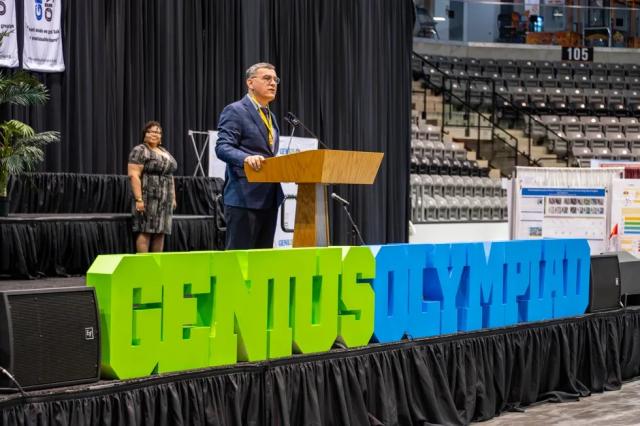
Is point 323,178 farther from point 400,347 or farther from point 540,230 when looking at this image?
point 540,230

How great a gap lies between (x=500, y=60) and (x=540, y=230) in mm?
11764

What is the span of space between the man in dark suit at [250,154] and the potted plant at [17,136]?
135 inches

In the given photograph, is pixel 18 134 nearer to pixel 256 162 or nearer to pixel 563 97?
pixel 256 162

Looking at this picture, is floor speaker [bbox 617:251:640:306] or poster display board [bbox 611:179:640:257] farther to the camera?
poster display board [bbox 611:179:640:257]

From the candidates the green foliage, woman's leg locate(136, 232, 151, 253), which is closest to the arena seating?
woman's leg locate(136, 232, 151, 253)

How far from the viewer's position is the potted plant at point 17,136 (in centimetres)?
758

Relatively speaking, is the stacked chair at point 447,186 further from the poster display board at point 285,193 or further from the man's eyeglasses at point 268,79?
the man's eyeglasses at point 268,79

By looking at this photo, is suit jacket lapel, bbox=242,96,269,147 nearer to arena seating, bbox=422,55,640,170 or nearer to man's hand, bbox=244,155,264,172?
man's hand, bbox=244,155,264,172

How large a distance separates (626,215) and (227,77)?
4569 millimetres

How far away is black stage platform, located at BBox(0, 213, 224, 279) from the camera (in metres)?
7.66

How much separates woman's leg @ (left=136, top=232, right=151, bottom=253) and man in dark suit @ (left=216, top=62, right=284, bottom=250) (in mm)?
3655

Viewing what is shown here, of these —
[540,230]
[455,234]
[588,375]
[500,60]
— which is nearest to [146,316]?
[588,375]

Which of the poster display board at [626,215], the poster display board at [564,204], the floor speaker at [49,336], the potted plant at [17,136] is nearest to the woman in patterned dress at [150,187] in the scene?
the potted plant at [17,136]

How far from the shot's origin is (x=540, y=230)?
7.82m
